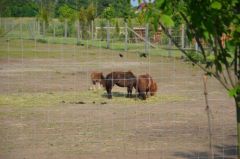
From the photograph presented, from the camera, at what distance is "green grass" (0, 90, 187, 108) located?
1130cm

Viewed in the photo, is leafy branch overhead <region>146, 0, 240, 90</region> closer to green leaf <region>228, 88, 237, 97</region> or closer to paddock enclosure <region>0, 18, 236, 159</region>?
Answer: green leaf <region>228, 88, 237, 97</region>

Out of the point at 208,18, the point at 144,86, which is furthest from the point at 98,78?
the point at 208,18

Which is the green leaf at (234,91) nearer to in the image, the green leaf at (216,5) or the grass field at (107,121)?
the green leaf at (216,5)

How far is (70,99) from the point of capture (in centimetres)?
1202

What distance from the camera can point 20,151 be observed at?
676 centimetres

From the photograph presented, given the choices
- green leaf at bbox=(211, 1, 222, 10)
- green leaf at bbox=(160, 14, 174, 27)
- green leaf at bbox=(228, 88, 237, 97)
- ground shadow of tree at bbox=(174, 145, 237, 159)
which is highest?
green leaf at bbox=(211, 1, 222, 10)

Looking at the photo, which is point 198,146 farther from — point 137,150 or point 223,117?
point 223,117

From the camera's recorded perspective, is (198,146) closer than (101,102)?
Yes

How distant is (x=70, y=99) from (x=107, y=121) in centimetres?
311

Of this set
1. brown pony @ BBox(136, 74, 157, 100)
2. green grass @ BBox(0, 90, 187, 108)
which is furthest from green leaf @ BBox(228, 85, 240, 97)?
brown pony @ BBox(136, 74, 157, 100)

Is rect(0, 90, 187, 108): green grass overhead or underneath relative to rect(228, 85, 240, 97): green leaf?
underneath

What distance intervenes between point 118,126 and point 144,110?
1902 millimetres

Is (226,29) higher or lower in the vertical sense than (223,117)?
higher

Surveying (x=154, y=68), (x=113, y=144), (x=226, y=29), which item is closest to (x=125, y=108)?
(x=113, y=144)
